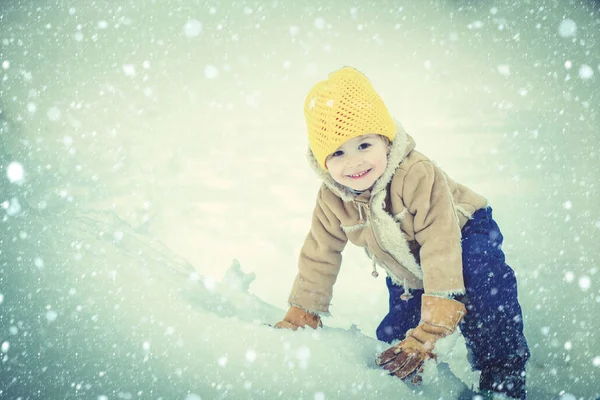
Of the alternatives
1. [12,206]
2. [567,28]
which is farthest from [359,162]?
[567,28]

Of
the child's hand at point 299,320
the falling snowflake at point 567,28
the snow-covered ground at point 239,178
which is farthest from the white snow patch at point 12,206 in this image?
the falling snowflake at point 567,28

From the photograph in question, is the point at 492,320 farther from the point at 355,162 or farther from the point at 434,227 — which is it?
the point at 355,162

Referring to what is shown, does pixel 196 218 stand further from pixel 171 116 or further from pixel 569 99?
pixel 569 99

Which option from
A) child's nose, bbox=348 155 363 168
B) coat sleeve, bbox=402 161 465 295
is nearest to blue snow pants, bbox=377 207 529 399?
coat sleeve, bbox=402 161 465 295

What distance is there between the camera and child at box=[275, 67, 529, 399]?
4.18 feet

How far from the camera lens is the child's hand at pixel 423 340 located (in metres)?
1.09

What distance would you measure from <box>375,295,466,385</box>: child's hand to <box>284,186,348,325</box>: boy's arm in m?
0.41

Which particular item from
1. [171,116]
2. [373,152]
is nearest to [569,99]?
[373,152]

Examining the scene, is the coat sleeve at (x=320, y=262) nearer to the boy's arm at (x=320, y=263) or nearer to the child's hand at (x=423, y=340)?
the boy's arm at (x=320, y=263)

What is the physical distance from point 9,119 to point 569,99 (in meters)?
4.70

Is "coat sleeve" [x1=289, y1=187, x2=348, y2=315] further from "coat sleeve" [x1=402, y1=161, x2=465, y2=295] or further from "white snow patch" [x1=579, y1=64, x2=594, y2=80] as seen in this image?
"white snow patch" [x1=579, y1=64, x2=594, y2=80]

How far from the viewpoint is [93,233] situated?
180 cm

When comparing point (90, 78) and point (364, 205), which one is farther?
point (90, 78)

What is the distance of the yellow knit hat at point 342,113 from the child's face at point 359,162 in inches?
1.4
